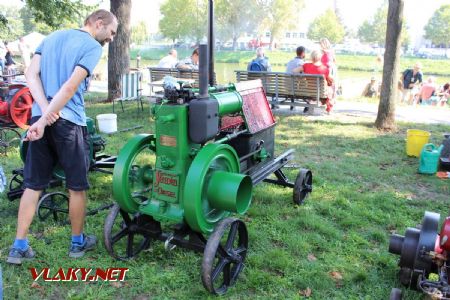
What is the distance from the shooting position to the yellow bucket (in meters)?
6.39

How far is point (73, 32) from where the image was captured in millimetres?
3133

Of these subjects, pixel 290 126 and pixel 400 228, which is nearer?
pixel 400 228

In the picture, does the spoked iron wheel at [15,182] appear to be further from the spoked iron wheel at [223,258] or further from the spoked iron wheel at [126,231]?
the spoked iron wheel at [223,258]

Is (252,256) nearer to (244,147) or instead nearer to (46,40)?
(244,147)

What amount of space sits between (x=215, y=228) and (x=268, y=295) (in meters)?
0.62

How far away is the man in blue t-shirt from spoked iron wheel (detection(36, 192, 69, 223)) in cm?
67

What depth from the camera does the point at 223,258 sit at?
2.98m

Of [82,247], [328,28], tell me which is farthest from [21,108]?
[328,28]

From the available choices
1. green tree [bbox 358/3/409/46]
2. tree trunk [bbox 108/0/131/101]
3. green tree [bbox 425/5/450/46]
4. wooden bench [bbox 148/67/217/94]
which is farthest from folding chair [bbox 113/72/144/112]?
green tree [bbox 425/5/450/46]

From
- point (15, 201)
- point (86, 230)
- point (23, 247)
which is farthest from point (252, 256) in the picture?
point (15, 201)

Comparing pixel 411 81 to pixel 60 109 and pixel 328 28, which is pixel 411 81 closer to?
pixel 60 109

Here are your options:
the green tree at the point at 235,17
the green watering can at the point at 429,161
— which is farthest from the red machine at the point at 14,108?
the green tree at the point at 235,17

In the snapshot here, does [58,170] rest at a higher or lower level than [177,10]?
lower

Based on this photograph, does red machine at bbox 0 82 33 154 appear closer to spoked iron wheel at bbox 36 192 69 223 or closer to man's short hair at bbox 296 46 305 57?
spoked iron wheel at bbox 36 192 69 223
